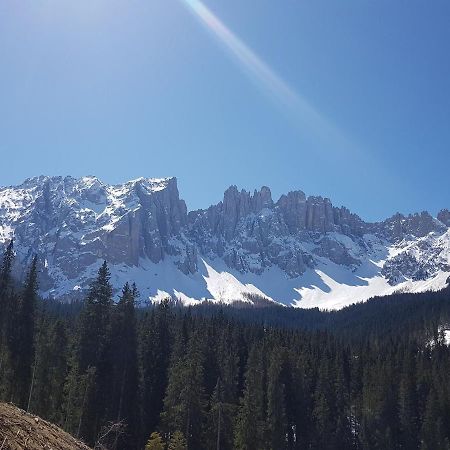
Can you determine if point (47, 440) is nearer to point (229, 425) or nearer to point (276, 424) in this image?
point (229, 425)

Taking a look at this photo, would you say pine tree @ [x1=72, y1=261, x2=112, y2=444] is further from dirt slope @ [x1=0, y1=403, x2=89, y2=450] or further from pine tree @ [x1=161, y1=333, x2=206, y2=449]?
dirt slope @ [x1=0, y1=403, x2=89, y2=450]

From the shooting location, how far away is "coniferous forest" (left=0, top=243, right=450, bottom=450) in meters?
42.0

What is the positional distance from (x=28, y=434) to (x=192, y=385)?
34.7m

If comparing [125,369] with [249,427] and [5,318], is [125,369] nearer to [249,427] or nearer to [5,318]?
[5,318]

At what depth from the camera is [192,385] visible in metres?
44.4

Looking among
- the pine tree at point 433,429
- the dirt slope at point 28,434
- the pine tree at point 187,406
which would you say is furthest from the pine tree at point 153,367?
the dirt slope at point 28,434

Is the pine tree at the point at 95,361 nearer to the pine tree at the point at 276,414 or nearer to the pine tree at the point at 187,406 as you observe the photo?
the pine tree at the point at 187,406

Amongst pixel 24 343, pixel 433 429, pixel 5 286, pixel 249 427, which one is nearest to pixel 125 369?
pixel 24 343

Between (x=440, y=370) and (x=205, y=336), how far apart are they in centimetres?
4079

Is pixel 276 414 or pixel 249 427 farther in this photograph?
pixel 276 414

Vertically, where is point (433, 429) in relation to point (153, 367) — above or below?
below

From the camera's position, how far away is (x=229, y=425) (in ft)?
154

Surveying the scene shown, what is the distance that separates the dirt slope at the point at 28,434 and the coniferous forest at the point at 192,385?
1.20 meters

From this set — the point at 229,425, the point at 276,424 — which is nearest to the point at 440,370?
the point at 276,424
